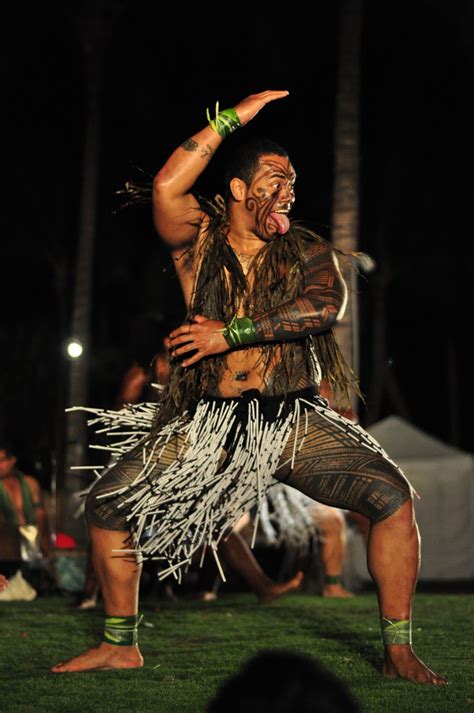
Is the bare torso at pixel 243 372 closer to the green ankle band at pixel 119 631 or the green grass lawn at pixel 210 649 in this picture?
the green ankle band at pixel 119 631

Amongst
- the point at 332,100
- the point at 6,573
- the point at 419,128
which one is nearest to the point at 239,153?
the point at 6,573

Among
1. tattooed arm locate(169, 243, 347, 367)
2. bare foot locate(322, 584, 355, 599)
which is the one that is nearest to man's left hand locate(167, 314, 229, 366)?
tattooed arm locate(169, 243, 347, 367)

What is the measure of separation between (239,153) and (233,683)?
10.3ft

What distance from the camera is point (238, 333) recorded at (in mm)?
4273

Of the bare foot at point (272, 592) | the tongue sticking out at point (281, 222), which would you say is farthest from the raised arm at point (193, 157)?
the bare foot at point (272, 592)

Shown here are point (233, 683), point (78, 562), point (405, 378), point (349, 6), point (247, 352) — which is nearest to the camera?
point (233, 683)

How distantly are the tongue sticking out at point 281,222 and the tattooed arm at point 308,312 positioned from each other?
0.65 ft

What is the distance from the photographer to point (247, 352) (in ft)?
15.0

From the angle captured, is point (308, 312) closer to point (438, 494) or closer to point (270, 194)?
point (270, 194)

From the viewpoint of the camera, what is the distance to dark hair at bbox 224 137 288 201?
4.64 meters

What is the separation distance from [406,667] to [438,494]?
12040 mm

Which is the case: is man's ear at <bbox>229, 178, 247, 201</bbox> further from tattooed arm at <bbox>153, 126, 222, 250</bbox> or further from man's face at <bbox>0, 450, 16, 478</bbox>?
man's face at <bbox>0, 450, 16, 478</bbox>

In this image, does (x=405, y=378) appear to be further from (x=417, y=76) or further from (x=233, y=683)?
(x=233, y=683)

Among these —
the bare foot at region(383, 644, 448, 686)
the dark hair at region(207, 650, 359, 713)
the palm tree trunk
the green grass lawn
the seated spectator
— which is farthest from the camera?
the palm tree trunk
